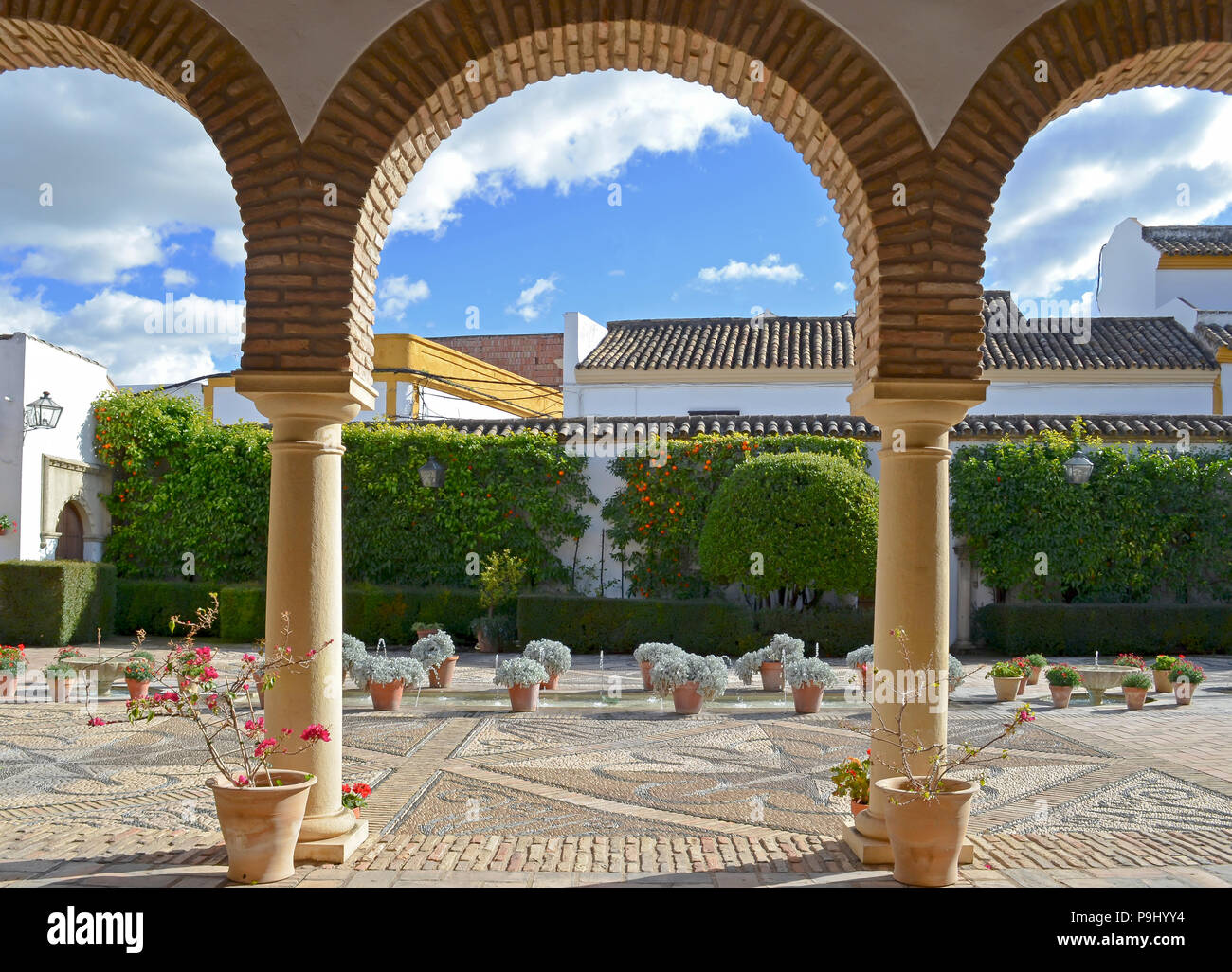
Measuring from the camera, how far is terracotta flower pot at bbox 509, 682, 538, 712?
33.1 feet

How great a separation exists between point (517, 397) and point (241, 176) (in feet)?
79.9

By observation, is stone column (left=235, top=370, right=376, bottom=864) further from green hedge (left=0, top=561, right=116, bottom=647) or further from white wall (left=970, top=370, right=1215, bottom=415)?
white wall (left=970, top=370, right=1215, bottom=415)

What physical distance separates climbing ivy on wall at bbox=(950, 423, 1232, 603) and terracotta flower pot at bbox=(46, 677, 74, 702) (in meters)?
12.7

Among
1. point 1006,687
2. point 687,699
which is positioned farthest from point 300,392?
point 1006,687

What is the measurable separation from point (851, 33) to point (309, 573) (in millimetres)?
3752

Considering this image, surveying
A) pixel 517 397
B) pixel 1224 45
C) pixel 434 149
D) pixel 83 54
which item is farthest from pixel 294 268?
pixel 517 397

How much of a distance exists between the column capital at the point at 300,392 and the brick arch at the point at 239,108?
0.27 ft

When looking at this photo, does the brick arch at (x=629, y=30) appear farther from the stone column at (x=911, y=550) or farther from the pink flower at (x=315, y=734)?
the pink flower at (x=315, y=734)

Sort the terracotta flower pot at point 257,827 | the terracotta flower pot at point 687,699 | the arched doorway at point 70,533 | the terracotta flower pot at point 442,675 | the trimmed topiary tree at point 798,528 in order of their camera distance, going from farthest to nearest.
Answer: the arched doorway at point 70,533 < the trimmed topiary tree at point 798,528 < the terracotta flower pot at point 442,675 < the terracotta flower pot at point 687,699 < the terracotta flower pot at point 257,827

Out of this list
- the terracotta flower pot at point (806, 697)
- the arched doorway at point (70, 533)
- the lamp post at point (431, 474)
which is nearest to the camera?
the terracotta flower pot at point (806, 697)

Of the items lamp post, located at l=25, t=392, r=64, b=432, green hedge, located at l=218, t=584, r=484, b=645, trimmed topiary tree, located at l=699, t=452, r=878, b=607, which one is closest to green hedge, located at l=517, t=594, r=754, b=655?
trimmed topiary tree, located at l=699, t=452, r=878, b=607

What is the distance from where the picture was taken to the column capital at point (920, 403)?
4922 millimetres

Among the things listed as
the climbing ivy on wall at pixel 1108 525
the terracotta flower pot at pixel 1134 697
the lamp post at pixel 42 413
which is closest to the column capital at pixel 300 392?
the terracotta flower pot at pixel 1134 697

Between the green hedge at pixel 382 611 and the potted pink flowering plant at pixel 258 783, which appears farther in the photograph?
the green hedge at pixel 382 611
